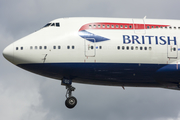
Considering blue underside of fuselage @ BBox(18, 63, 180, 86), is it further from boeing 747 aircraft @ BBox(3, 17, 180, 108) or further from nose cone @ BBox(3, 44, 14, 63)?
nose cone @ BBox(3, 44, 14, 63)

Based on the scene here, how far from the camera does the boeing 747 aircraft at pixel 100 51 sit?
72875 millimetres

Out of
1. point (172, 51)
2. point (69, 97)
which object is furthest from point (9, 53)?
point (172, 51)

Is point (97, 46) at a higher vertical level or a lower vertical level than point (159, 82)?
higher

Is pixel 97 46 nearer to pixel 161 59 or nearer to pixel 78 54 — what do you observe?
pixel 78 54

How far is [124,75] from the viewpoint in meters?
74.3

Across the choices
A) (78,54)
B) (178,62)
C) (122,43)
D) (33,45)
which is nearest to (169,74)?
(178,62)

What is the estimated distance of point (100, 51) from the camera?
73.1 metres

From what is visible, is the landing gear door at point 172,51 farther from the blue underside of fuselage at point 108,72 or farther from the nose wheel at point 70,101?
the nose wheel at point 70,101

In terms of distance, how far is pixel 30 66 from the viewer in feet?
240

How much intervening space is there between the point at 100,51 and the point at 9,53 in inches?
447

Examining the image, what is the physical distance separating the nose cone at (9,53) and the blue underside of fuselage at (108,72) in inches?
55.9

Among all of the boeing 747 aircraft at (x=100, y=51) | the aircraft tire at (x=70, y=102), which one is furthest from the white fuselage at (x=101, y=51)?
the aircraft tire at (x=70, y=102)

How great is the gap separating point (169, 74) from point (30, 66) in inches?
694

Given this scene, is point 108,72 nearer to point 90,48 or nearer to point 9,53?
point 90,48
